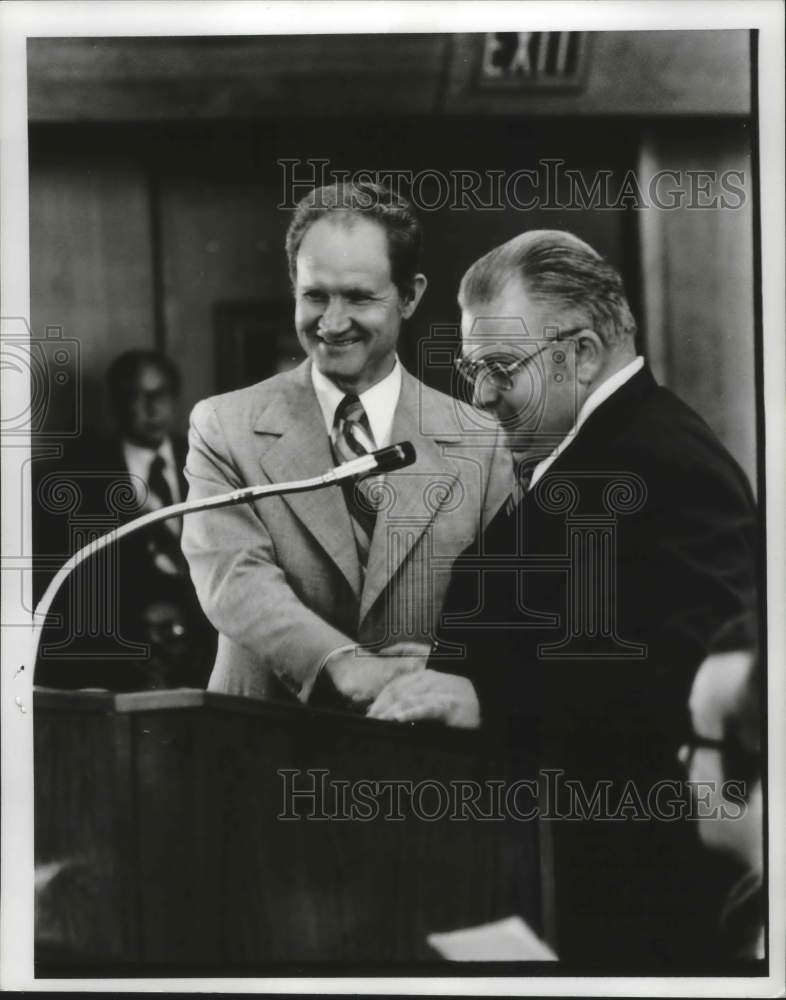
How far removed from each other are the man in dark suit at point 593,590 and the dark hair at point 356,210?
21 centimetres

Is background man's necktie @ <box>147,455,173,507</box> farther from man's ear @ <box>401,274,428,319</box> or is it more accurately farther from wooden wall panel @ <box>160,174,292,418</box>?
man's ear @ <box>401,274,428,319</box>

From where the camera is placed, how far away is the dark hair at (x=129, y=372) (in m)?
2.93

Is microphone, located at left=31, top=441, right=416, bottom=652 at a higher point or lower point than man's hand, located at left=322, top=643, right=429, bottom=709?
higher

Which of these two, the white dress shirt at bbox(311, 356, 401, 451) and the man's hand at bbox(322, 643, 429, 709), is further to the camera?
the white dress shirt at bbox(311, 356, 401, 451)

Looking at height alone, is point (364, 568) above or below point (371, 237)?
below

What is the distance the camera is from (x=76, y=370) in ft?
9.70

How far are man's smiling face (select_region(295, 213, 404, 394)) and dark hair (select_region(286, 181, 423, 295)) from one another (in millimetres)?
19

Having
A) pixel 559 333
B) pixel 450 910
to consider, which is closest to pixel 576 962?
pixel 450 910

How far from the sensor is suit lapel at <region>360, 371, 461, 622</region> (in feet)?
9.53

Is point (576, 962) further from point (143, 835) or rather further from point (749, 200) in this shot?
point (749, 200)

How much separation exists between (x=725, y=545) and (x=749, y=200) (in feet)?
3.53

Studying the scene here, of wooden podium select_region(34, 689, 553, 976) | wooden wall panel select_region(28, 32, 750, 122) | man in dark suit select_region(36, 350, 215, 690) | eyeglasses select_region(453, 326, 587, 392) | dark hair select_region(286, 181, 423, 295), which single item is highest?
wooden wall panel select_region(28, 32, 750, 122)

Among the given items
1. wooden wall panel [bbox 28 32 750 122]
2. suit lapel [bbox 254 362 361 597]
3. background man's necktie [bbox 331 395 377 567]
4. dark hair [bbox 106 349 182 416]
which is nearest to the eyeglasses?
background man's necktie [bbox 331 395 377 567]

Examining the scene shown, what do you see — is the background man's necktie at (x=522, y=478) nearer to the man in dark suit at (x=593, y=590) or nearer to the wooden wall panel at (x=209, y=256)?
the man in dark suit at (x=593, y=590)
